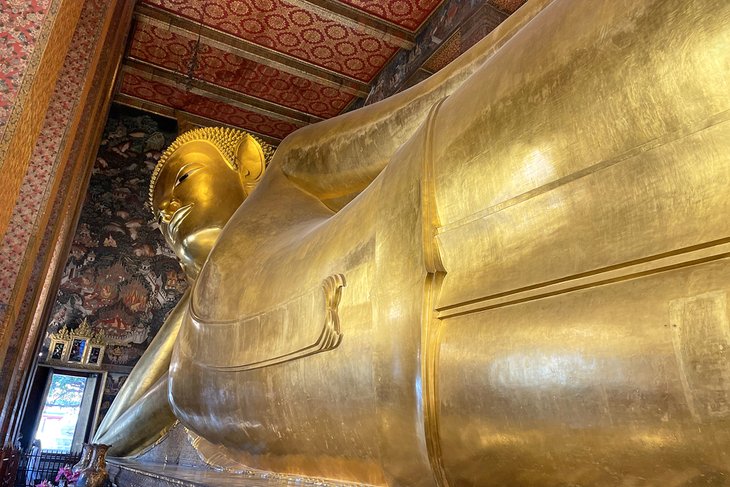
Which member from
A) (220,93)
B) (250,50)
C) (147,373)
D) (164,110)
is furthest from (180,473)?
(164,110)

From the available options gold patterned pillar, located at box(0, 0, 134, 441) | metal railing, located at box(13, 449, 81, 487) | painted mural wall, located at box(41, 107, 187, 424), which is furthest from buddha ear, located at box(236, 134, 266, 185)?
painted mural wall, located at box(41, 107, 187, 424)

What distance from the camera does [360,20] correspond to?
552 cm

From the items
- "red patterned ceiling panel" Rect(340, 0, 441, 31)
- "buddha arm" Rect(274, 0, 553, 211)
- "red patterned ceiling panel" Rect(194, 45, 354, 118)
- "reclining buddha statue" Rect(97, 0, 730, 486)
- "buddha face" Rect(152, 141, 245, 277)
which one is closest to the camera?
"reclining buddha statue" Rect(97, 0, 730, 486)

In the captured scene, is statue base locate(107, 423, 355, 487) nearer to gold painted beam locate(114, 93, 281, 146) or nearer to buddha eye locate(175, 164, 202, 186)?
buddha eye locate(175, 164, 202, 186)

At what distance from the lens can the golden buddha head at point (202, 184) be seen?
2.27 metres

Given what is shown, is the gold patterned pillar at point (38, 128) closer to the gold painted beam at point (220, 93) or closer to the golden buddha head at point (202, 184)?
the golden buddha head at point (202, 184)

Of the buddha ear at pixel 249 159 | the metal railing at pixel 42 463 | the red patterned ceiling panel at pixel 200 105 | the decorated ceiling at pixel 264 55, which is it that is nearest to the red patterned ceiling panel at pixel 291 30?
the decorated ceiling at pixel 264 55

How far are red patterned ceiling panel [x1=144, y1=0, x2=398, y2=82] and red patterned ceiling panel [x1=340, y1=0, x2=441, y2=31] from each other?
110 mm

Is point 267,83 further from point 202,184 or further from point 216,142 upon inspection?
point 202,184

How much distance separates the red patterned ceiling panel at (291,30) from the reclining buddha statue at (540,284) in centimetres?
496

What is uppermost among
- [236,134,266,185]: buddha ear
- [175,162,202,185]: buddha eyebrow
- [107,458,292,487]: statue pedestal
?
[236,134,266,185]: buddha ear

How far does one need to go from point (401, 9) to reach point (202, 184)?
394 centimetres

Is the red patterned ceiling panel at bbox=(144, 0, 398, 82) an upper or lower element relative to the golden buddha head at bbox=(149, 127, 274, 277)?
upper

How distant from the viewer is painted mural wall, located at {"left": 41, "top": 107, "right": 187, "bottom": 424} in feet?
23.2
